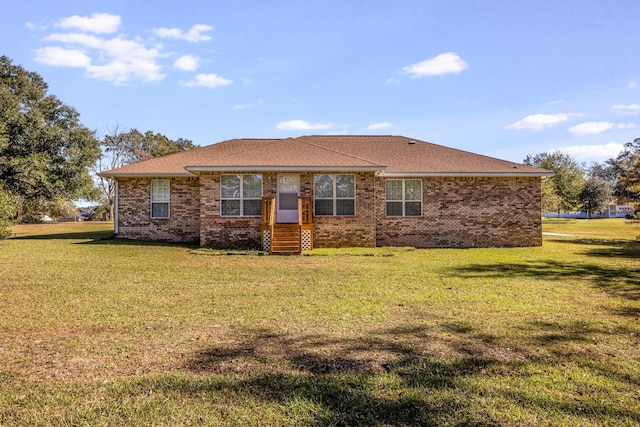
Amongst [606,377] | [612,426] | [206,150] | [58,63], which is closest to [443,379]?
[612,426]

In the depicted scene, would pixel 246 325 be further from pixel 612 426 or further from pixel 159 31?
pixel 159 31

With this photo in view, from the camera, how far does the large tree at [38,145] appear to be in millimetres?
24703

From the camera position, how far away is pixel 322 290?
7.19 metres

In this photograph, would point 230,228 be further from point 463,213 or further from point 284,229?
point 463,213

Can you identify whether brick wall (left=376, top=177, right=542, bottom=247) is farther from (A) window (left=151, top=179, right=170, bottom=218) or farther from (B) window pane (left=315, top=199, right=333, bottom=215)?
(A) window (left=151, top=179, right=170, bottom=218)

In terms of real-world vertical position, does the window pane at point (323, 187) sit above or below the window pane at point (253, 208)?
above

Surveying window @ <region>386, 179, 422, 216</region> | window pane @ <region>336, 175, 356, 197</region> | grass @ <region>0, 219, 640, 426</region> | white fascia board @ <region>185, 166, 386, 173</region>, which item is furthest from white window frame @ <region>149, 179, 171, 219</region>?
window @ <region>386, 179, 422, 216</region>

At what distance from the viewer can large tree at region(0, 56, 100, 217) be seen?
24703 millimetres

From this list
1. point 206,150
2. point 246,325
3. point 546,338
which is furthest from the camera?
point 206,150

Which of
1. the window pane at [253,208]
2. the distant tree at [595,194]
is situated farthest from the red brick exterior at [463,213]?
the distant tree at [595,194]

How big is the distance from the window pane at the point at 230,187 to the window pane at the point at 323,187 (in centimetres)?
295

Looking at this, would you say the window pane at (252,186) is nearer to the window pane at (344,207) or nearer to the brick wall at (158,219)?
the window pane at (344,207)

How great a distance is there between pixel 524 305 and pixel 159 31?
1362 cm

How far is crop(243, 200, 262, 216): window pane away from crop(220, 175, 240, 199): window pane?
48 cm
